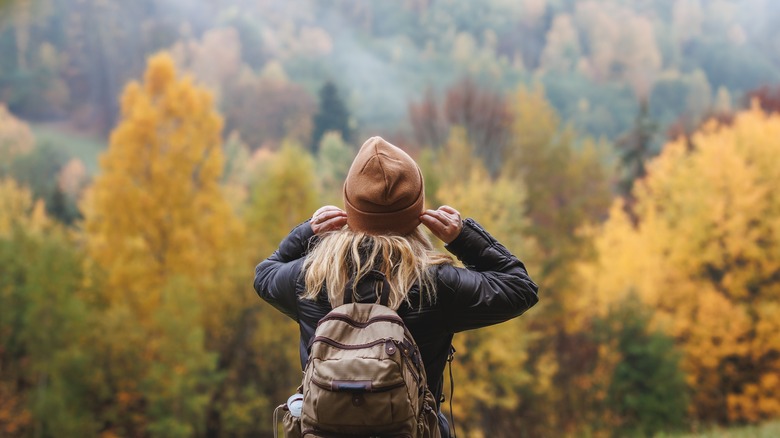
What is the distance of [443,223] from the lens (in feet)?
8.33

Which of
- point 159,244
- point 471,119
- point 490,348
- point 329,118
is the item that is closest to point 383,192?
point 490,348

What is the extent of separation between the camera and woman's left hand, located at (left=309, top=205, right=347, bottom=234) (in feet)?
8.76

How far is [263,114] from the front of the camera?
53000 millimetres

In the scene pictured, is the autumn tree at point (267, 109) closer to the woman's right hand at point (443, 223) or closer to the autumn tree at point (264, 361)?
the autumn tree at point (264, 361)

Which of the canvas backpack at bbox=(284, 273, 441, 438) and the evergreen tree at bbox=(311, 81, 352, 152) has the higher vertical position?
the evergreen tree at bbox=(311, 81, 352, 152)

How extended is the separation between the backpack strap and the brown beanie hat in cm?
19

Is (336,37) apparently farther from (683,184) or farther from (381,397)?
(381,397)

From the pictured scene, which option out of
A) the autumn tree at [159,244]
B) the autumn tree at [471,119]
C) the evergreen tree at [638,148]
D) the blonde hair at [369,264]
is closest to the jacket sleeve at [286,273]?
the blonde hair at [369,264]

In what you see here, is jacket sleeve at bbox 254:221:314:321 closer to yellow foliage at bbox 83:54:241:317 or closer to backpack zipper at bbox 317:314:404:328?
backpack zipper at bbox 317:314:404:328

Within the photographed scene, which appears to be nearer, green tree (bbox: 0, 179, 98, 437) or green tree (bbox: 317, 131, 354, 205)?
green tree (bbox: 0, 179, 98, 437)

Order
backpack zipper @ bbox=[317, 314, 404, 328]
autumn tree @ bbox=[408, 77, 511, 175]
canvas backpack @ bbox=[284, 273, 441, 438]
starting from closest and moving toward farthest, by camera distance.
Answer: canvas backpack @ bbox=[284, 273, 441, 438] < backpack zipper @ bbox=[317, 314, 404, 328] < autumn tree @ bbox=[408, 77, 511, 175]

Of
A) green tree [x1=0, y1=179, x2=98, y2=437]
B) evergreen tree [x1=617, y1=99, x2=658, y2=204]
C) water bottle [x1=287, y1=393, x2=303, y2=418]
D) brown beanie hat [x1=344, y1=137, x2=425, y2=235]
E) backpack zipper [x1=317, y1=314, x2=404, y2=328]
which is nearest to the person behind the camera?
backpack zipper [x1=317, y1=314, x2=404, y2=328]

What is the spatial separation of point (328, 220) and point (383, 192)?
0.35 metres

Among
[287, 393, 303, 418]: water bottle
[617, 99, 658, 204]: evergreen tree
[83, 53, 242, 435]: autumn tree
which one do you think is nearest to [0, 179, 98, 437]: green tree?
[83, 53, 242, 435]: autumn tree
